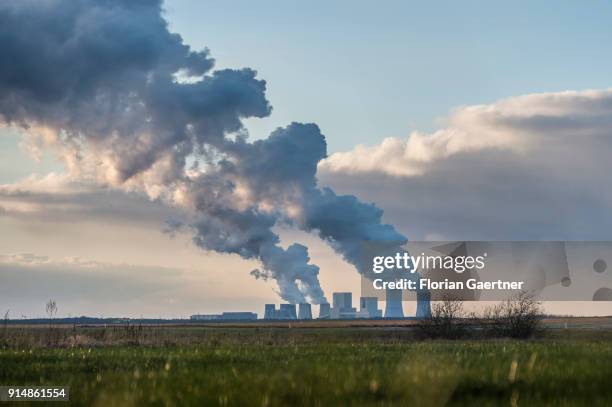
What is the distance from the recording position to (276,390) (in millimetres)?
12508

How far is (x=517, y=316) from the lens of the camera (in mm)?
59406

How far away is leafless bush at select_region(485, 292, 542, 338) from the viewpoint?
194 ft

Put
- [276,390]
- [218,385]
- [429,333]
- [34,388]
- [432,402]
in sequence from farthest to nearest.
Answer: [429,333]
[34,388]
[218,385]
[276,390]
[432,402]

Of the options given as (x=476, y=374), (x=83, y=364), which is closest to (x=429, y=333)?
(x=83, y=364)

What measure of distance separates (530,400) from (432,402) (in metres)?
1.79

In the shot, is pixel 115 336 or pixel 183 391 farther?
pixel 115 336

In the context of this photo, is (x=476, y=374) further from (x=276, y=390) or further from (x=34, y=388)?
(x=34, y=388)

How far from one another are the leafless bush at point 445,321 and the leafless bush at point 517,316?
2.57 meters

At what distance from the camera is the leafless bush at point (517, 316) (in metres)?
59.2

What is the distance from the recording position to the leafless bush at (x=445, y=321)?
5844cm

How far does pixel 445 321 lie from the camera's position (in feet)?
192

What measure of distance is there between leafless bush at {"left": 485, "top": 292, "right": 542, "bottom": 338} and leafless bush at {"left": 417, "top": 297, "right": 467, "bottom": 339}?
2573 millimetres

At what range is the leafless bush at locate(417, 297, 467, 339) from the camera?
58438mm

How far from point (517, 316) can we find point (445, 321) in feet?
18.9
